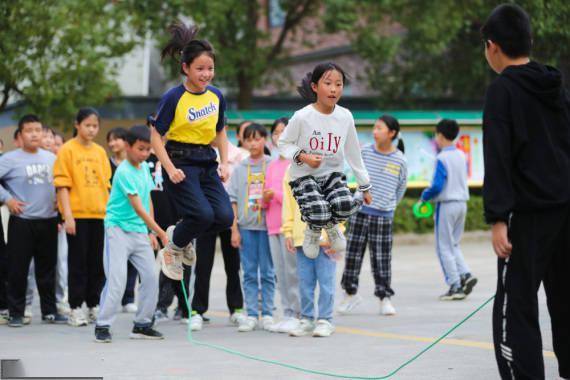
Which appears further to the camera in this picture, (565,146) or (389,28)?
(389,28)

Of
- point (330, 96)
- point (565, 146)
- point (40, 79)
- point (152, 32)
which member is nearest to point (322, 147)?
point (330, 96)

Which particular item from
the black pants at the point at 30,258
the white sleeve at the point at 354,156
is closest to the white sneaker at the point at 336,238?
the white sleeve at the point at 354,156

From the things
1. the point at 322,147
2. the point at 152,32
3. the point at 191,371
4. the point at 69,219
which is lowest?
the point at 191,371

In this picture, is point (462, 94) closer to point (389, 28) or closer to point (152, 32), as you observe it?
point (389, 28)

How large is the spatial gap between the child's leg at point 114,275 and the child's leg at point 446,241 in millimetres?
4806

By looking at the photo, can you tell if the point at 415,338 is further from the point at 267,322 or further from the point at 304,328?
the point at 267,322

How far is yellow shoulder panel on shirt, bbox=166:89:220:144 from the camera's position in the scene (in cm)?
830

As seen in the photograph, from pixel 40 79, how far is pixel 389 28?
1127cm

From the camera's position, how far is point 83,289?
1039 centimetres

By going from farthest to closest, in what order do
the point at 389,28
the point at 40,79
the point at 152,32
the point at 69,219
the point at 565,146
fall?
1. the point at 389,28
2. the point at 152,32
3. the point at 40,79
4. the point at 69,219
5. the point at 565,146

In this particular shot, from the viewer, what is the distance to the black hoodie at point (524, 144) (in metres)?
5.58

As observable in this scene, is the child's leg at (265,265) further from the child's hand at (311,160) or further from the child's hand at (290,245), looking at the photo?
the child's hand at (311,160)

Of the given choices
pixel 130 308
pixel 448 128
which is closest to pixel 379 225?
pixel 448 128

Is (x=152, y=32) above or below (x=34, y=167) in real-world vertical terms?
above
